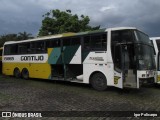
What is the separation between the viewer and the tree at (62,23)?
3319 cm

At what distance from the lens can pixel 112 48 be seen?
12.5m

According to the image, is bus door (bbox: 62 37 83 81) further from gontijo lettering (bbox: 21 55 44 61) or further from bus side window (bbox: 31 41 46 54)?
gontijo lettering (bbox: 21 55 44 61)

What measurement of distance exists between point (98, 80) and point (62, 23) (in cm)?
2186

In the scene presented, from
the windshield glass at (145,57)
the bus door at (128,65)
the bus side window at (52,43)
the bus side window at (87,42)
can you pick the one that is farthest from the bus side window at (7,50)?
the windshield glass at (145,57)

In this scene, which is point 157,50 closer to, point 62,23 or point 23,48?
point 23,48

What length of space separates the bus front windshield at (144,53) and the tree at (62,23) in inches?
819

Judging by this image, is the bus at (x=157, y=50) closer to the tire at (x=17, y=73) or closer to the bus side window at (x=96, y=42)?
the bus side window at (x=96, y=42)

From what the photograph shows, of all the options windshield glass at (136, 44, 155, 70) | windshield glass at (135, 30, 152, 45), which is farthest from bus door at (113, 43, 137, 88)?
windshield glass at (135, 30, 152, 45)

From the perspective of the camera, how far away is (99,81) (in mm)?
13234

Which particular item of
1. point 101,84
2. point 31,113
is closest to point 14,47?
point 101,84

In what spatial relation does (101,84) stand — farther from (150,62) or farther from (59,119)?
(59,119)

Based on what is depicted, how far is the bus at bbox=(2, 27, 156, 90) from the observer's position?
11922 millimetres

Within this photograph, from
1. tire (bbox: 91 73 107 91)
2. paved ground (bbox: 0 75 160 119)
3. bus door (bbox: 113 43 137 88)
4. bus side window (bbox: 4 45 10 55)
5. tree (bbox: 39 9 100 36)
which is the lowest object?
paved ground (bbox: 0 75 160 119)

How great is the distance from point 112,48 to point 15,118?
21.1 ft
